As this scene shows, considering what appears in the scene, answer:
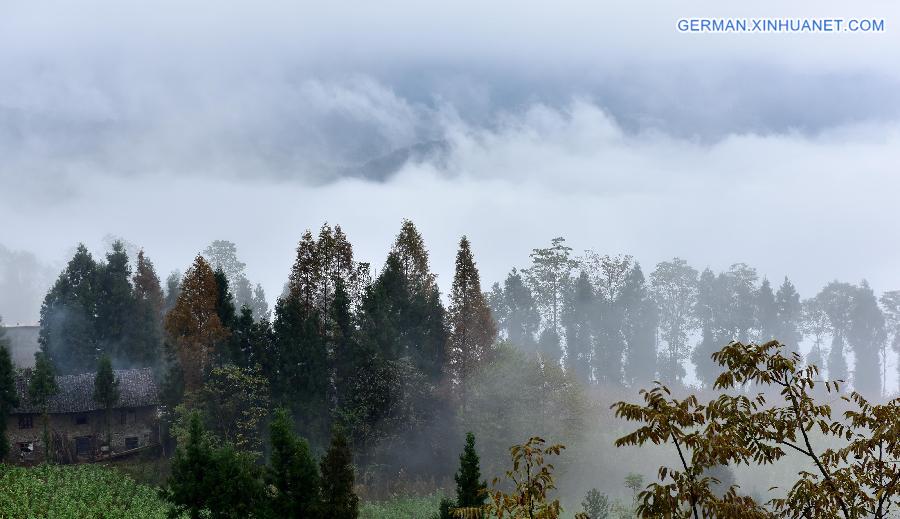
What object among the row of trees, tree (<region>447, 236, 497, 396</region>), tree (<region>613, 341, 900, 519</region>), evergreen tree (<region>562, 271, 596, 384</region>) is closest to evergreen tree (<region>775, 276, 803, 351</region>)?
the row of trees

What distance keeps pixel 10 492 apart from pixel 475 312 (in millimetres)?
29807

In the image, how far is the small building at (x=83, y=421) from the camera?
53281 mm

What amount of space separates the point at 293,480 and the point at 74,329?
49535 millimetres

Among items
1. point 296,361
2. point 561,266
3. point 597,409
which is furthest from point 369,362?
point 561,266

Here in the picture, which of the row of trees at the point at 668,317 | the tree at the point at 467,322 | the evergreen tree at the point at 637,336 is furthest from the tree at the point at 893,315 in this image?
the tree at the point at 467,322

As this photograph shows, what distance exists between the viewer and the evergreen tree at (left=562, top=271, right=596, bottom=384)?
8788 centimetres

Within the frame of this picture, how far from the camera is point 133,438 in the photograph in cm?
5672

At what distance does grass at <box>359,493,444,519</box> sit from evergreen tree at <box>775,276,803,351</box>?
225 feet

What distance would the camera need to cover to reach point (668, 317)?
98.9 m

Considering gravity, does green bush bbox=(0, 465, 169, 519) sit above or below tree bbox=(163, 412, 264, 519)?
below

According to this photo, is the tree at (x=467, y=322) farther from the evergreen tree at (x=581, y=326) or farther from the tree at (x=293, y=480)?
the evergreen tree at (x=581, y=326)

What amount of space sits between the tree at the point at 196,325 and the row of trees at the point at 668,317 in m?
42.4

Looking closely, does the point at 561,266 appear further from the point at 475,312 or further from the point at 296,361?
the point at 296,361

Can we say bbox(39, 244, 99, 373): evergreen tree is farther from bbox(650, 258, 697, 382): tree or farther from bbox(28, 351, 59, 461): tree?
bbox(650, 258, 697, 382): tree
